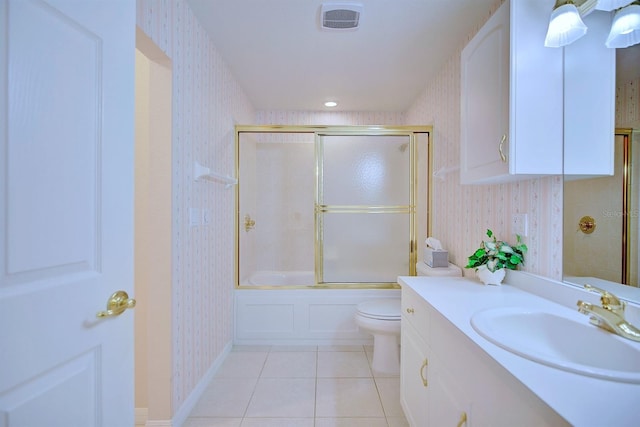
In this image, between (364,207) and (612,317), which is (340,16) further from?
(612,317)

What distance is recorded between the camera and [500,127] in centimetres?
128

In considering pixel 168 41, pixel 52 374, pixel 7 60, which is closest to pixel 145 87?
pixel 168 41

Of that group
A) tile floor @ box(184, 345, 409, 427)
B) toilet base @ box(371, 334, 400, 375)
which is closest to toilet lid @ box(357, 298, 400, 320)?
toilet base @ box(371, 334, 400, 375)

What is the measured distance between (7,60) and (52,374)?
69cm

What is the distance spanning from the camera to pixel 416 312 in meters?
1.43

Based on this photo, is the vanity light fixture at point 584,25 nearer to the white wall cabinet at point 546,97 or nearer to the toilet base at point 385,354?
the white wall cabinet at point 546,97

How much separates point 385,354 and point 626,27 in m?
2.17

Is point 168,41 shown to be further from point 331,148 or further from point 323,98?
point 323,98

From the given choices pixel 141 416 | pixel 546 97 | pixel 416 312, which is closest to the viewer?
pixel 546 97

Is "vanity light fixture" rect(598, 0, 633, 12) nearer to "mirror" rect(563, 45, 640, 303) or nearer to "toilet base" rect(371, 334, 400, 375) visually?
"mirror" rect(563, 45, 640, 303)

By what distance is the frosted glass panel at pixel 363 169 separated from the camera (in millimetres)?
2758

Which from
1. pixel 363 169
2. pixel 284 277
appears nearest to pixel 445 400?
pixel 363 169

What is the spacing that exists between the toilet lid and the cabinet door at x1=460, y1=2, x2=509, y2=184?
3.68 ft

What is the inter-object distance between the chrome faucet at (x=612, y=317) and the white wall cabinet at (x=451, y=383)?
0.39 meters
